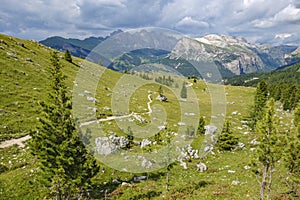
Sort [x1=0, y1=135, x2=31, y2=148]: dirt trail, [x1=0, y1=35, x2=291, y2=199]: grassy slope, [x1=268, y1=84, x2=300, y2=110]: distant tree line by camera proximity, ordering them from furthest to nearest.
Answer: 1. [x1=268, y1=84, x2=300, y2=110]: distant tree line
2. [x1=0, y1=135, x2=31, y2=148]: dirt trail
3. [x1=0, y1=35, x2=291, y2=199]: grassy slope

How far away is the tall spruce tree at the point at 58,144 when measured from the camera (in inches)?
893

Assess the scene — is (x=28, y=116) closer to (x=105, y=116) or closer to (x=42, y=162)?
(x=105, y=116)

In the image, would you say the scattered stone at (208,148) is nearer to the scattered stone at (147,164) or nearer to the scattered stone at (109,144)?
the scattered stone at (147,164)

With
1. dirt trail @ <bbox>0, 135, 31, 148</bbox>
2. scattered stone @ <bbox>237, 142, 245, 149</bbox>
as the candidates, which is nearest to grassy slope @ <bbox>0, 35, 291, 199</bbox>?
scattered stone @ <bbox>237, 142, 245, 149</bbox>

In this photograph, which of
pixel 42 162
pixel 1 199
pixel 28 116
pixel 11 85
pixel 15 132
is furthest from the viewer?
pixel 11 85

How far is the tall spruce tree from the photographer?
2269 cm

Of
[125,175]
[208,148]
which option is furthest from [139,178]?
[208,148]

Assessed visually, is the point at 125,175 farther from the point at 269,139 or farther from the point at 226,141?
the point at 226,141

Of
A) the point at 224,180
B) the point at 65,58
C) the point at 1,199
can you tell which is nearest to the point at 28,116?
the point at 1,199

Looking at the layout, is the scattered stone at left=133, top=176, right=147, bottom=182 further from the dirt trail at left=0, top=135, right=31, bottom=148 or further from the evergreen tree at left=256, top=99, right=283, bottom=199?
the dirt trail at left=0, top=135, right=31, bottom=148

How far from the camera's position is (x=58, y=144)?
23.3 m

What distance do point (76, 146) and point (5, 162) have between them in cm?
1801

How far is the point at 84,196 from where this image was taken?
91.7ft

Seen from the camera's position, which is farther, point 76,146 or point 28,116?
point 28,116
